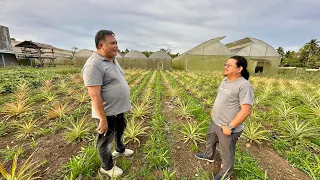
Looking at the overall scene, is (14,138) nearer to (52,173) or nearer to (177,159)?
(52,173)

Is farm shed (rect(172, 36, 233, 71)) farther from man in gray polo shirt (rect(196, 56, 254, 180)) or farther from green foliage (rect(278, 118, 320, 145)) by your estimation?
man in gray polo shirt (rect(196, 56, 254, 180))

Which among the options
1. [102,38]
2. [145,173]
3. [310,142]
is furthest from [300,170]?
[102,38]

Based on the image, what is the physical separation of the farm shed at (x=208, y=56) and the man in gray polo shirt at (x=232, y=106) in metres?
18.5

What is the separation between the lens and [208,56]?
65.3 ft

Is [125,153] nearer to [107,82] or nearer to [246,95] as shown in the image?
[107,82]

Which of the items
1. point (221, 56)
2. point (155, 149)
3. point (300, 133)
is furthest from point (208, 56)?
point (155, 149)

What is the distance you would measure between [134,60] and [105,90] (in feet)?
83.5

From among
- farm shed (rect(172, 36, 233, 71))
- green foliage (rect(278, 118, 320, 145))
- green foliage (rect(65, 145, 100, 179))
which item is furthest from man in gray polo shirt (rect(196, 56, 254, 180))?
farm shed (rect(172, 36, 233, 71))

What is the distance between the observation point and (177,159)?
8.55ft

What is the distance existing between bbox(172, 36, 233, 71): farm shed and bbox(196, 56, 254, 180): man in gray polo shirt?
18507 millimetres

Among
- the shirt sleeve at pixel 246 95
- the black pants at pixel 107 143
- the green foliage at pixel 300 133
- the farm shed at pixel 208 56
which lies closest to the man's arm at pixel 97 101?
the black pants at pixel 107 143

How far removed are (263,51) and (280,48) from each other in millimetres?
37526

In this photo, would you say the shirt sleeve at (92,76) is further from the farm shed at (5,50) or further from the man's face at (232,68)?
the farm shed at (5,50)

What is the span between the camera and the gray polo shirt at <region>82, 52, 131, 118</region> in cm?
172
